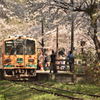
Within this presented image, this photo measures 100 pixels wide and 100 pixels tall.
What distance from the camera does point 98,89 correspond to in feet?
56.6

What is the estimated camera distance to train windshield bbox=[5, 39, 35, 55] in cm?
2391

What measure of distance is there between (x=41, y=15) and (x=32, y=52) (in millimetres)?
3336

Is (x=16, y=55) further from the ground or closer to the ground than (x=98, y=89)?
further from the ground

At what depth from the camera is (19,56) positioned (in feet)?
78.5

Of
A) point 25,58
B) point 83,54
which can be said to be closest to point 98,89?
point 83,54

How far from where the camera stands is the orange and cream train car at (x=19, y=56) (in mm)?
23781

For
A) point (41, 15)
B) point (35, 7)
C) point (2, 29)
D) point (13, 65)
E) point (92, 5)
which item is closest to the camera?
point (92, 5)

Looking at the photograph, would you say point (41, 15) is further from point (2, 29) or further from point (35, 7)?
point (2, 29)

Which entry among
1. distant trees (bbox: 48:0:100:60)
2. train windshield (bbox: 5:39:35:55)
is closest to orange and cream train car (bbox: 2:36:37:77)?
train windshield (bbox: 5:39:35:55)

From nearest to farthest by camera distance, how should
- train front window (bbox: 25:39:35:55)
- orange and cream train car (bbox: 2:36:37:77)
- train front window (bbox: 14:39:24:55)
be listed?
orange and cream train car (bbox: 2:36:37:77) < train front window (bbox: 14:39:24:55) < train front window (bbox: 25:39:35:55)

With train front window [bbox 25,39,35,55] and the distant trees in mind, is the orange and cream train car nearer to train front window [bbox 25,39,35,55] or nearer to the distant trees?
train front window [bbox 25,39,35,55]

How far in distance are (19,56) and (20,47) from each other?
694mm

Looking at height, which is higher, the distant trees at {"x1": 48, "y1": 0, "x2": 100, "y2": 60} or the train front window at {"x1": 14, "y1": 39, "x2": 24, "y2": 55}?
the distant trees at {"x1": 48, "y1": 0, "x2": 100, "y2": 60}

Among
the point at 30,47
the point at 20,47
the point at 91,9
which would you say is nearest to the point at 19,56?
the point at 20,47
